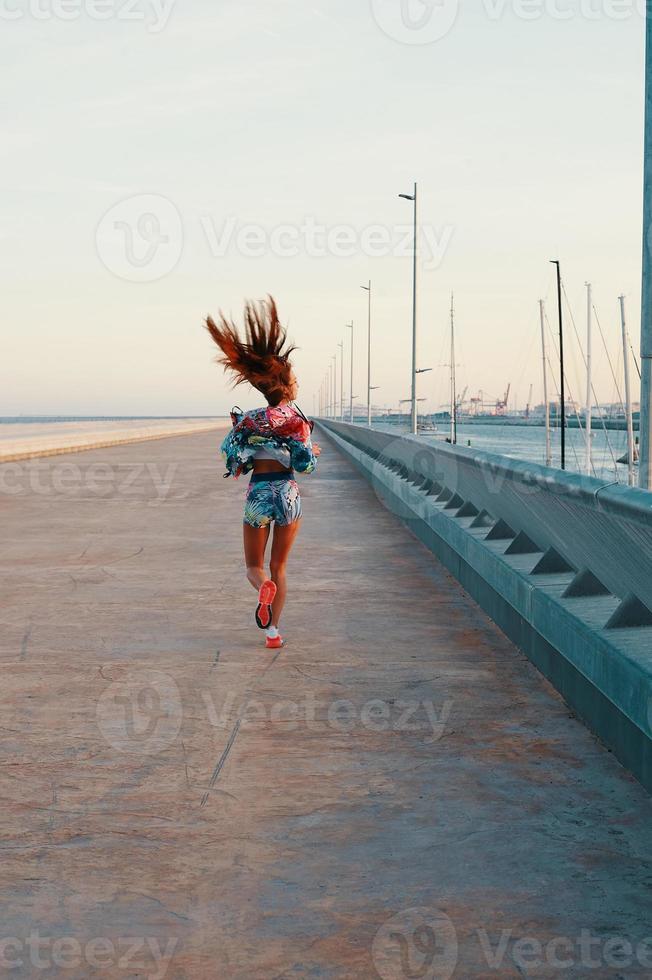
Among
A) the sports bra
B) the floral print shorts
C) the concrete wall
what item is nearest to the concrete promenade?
the concrete wall

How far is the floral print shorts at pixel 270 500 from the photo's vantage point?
8.23m

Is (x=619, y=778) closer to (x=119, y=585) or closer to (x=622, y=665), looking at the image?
(x=622, y=665)

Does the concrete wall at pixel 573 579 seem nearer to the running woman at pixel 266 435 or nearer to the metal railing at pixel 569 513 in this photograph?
the metal railing at pixel 569 513

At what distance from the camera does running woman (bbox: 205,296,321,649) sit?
8.05 m

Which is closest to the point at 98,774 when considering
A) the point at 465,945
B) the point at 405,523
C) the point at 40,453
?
the point at 465,945

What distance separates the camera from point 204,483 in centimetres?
2820

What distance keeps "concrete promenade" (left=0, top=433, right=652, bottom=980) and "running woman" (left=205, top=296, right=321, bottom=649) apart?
0.85 metres

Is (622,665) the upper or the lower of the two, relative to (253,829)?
upper

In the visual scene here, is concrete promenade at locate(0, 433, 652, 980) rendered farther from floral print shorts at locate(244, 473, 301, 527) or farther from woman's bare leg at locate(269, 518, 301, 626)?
floral print shorts at locate(244, 473, 301, 527)

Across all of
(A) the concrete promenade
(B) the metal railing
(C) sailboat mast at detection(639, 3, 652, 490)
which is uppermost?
(C) sailboat mast at detection(639, 3, 652, 490)

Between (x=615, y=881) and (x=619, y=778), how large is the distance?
1.21 meters

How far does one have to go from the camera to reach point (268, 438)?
320 inches

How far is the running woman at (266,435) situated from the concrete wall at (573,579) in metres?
1.56

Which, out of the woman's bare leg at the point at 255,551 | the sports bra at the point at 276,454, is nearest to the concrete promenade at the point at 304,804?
the woman's bare leg at the point at 255,551
